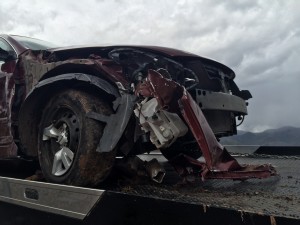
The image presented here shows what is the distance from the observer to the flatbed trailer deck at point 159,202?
6.05ft

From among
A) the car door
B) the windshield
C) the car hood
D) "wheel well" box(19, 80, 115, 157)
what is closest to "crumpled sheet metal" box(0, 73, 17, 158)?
the car door

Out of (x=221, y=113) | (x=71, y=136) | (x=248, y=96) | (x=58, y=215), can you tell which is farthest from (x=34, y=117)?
(x=248, y=96)

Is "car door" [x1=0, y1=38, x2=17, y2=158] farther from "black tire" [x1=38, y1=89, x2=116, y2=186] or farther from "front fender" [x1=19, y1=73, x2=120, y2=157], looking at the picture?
"black tire" [x1=38, y1=89, x2=116, y2=186]

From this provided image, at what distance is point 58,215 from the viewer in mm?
2680

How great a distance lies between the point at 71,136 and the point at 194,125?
3.47 ft

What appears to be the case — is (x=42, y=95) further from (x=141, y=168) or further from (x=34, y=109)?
(x=141, y=168)

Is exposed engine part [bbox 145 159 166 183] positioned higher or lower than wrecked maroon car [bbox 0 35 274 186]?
lower

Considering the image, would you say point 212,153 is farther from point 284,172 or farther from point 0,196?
point 0,196

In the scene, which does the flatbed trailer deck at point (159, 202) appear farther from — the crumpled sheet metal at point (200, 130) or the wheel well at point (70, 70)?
the wheel well at point (70, 70)

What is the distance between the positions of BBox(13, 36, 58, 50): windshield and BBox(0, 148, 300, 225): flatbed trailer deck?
1.66 m

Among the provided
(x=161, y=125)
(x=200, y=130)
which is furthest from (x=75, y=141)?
(x=200, y=130)

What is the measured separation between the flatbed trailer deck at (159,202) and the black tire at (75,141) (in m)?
0.18

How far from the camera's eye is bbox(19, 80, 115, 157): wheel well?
321 centimetres

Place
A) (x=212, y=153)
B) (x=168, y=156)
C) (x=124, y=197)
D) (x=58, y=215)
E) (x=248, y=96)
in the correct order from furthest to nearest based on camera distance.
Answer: (x=248, y=96), (x=168, y=156), (x=58, y=215), (x=212, y=153), (x=124, y=197)
